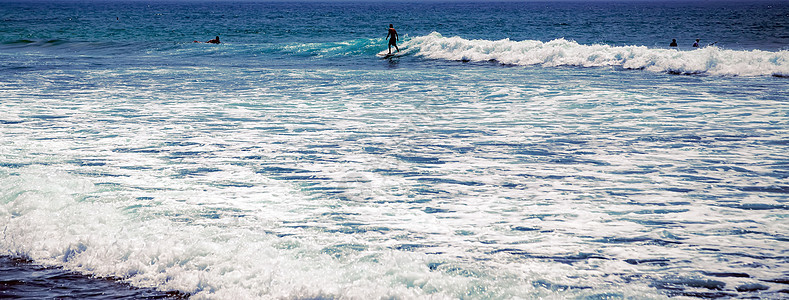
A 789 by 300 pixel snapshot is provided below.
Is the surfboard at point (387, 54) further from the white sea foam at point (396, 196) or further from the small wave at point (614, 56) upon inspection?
the white sea foam at point (396, 196)

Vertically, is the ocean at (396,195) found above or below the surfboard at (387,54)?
below

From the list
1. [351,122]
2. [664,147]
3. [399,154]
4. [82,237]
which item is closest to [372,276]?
[82,237]

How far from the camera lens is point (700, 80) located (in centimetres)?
1978

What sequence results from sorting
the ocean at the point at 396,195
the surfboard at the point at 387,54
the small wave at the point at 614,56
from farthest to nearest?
the surfboard at the point at 387,54 < the small wave at the point at 614,56 < the ocean at the point at 396,195

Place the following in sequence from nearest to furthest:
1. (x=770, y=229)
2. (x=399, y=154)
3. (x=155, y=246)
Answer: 1. (x=155, y=246)
2. (x=770, y=229)
3. (x=399, y=154)

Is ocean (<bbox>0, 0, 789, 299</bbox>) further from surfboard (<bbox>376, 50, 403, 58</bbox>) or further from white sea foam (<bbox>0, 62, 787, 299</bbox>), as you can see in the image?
surfboard (<bbox>376, 50, 403, 58</bbox>)

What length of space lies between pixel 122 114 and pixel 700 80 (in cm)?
1690

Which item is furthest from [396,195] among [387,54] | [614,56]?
[387,54]

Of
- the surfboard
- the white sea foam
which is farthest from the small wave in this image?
the white sea foam

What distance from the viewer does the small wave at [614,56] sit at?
70.6ft

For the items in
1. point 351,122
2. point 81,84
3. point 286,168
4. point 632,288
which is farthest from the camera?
point 81,84

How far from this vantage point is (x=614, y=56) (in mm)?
25938

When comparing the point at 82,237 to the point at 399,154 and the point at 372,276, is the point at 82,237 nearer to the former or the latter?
the point at 372,276

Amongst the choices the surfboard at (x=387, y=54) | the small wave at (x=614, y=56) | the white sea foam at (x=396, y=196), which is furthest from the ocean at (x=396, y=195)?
the surfboard at (x=387, y=54)
